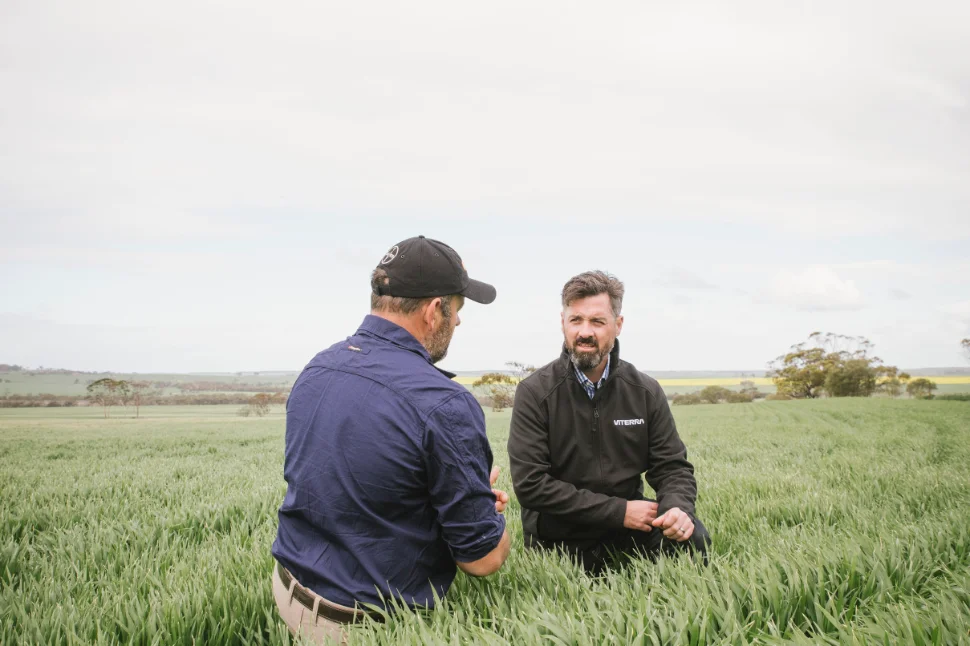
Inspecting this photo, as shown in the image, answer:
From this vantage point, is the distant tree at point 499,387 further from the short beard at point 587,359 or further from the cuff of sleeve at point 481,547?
the cuff of sleeve at point 481,547

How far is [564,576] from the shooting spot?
269cm

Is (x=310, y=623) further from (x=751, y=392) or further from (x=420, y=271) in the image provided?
(x=751, y=392)

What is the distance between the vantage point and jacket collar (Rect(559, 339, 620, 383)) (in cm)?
379

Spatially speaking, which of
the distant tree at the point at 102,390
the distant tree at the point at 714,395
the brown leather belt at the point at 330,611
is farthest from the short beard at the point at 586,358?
the distant tree at the point at 714,395

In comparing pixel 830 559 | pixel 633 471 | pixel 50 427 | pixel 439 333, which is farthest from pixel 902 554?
pixel 50 427

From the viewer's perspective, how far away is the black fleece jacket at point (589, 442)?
3602 mm

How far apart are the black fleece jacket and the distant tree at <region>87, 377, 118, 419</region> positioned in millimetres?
37781

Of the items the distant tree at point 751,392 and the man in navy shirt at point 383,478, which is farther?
the distant tree at point 751,392

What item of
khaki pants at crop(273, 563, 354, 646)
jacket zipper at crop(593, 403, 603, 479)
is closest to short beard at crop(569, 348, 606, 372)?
jacket zipper at crop(593, 403, 603, 479)

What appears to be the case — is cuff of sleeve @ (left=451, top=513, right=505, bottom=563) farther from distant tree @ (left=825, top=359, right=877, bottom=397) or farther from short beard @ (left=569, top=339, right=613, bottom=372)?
distant tree @ (left=825, top=359, right=877, bottom=397)

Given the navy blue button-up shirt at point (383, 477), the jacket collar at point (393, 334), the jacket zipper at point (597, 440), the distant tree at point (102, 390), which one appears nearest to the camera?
the navy blue button-up shirt at point (383, 477)

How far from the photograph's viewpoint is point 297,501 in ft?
7.20

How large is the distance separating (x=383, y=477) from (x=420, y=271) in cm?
88

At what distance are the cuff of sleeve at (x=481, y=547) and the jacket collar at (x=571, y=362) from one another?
1.74 meters
